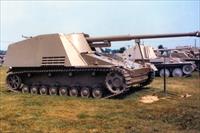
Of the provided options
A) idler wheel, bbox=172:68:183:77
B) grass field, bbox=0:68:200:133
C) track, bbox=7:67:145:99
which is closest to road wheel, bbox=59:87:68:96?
track, bbox=7:67:145:99

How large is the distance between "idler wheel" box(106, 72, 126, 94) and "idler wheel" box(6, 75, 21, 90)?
4.35 metres

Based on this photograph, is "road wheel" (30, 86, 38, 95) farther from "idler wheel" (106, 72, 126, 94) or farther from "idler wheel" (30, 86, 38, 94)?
"idler wheel" (106, 72, 126, 94)

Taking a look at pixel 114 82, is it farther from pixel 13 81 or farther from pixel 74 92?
pixel 13 81

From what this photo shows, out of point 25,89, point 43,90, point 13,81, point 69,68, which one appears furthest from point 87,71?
point 13,81

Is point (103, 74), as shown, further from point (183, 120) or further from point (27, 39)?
point (183, 120)

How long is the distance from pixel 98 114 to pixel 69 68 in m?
5.19

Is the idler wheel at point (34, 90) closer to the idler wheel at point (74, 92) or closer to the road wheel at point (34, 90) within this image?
the road wheel at point (34, 90)

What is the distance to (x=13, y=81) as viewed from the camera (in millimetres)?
18812

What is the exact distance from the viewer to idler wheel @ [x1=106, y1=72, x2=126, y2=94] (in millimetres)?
16234

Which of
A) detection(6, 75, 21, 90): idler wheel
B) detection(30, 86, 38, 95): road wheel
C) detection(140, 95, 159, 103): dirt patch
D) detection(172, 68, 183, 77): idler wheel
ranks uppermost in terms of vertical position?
detection(6, 75, 21, 90): idler wheel

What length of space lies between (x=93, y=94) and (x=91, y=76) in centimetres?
72

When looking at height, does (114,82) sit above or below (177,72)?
above

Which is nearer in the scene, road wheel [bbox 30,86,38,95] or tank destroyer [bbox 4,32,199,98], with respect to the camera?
tank destroyer [bbox 4,32,199,98]

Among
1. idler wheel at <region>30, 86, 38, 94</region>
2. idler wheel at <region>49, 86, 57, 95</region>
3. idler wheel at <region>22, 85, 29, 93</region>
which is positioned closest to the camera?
idler wheel at <region>49, 86, 57, 95</region>
